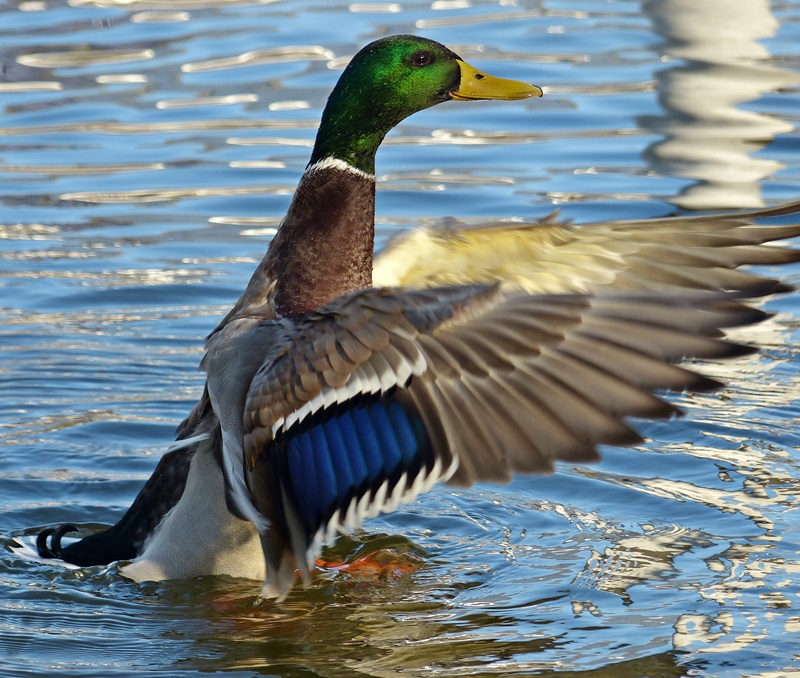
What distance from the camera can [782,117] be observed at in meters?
10.0

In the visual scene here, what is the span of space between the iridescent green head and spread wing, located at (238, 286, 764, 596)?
3.23 feet

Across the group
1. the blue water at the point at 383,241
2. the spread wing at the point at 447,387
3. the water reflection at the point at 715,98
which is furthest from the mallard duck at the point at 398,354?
the water reflection at the point at 715,98

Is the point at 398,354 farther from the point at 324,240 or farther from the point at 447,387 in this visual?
the point at 324,240

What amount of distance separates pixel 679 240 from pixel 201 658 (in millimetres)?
1858

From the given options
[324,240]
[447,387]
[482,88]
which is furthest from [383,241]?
[447,387]

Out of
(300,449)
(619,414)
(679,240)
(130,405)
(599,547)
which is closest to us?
(619,414)

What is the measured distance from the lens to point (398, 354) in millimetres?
3844

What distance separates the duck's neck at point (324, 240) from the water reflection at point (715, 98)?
3973 millimetres

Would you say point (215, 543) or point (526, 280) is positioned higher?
point (526, 280)

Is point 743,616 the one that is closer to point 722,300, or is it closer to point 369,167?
point 722,300

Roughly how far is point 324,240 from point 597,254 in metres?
0.87

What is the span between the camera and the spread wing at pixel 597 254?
412 centimetres

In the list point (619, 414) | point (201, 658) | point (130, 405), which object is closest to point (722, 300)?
point (619, 414)

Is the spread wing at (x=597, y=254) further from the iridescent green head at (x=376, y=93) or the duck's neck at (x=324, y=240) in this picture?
the iridescent green head at (x=376, y=93)
